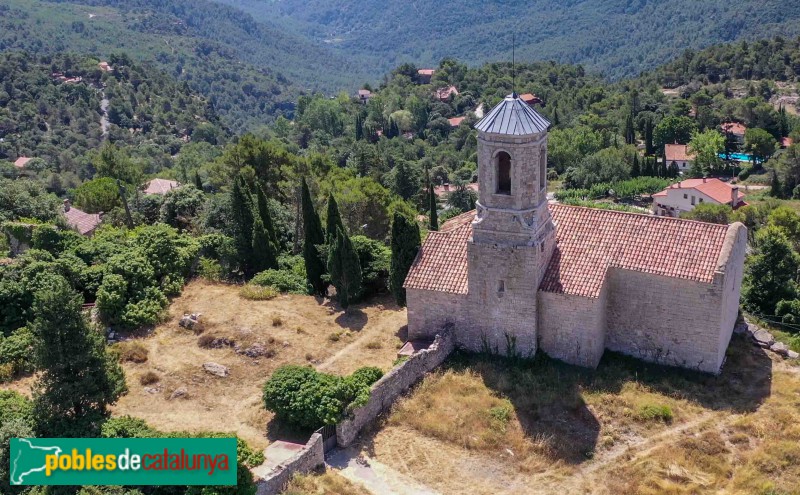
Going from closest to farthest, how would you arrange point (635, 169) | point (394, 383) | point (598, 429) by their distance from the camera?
point (598, 429), point (394, 383), point (635, 169)

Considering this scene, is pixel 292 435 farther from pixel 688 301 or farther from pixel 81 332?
pixel 688 301

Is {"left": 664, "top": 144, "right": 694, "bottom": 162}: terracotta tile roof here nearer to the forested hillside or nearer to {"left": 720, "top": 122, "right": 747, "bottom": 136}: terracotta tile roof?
{"left": 720, "top": 122, "right": 747, "bottom": 136}: terracotta tile roof

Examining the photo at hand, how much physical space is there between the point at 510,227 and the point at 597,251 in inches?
150

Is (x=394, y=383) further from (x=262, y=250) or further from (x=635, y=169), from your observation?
(x=635, y=169)

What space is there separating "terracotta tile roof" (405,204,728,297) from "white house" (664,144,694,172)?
68610mm

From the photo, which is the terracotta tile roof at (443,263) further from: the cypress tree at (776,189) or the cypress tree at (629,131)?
the cypress tree at (629,131)

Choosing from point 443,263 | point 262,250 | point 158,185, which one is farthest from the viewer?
point 158,185

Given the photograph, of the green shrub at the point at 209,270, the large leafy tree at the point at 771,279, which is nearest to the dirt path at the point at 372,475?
the green shrub at the point at 209,270

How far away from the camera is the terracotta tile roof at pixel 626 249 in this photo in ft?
86.8

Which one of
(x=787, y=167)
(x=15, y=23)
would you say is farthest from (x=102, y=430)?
(x=15, y=23)

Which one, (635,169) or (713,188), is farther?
(635,169)

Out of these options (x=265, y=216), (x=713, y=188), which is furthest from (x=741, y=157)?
(x=265, y=216)

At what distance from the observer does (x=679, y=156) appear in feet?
306

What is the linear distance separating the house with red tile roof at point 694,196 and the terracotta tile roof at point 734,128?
30.1 metres
